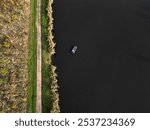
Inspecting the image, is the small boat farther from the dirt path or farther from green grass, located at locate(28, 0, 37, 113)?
green grass, located at locate(28, 0, 37, 113)

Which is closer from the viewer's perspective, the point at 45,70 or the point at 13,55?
the point at 13,55

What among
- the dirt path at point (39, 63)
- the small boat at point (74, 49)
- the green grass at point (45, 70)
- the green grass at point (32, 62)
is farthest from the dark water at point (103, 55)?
the green grass at point (32, 62)

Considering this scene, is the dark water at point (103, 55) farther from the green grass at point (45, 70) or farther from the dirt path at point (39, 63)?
the dirt path at point (39, 63)

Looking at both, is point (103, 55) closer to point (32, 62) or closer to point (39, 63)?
point (39, 63)

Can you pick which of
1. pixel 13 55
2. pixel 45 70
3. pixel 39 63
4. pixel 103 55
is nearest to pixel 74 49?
pixel 103 55

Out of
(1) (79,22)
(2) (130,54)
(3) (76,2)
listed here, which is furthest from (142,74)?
(3) (76,2)

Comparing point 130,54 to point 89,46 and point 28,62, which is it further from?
point 28,62

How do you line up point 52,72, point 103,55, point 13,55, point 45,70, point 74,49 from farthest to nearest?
point 103,55 < point 74,49 < point 45,70 < point 52,72 < point 13,55
